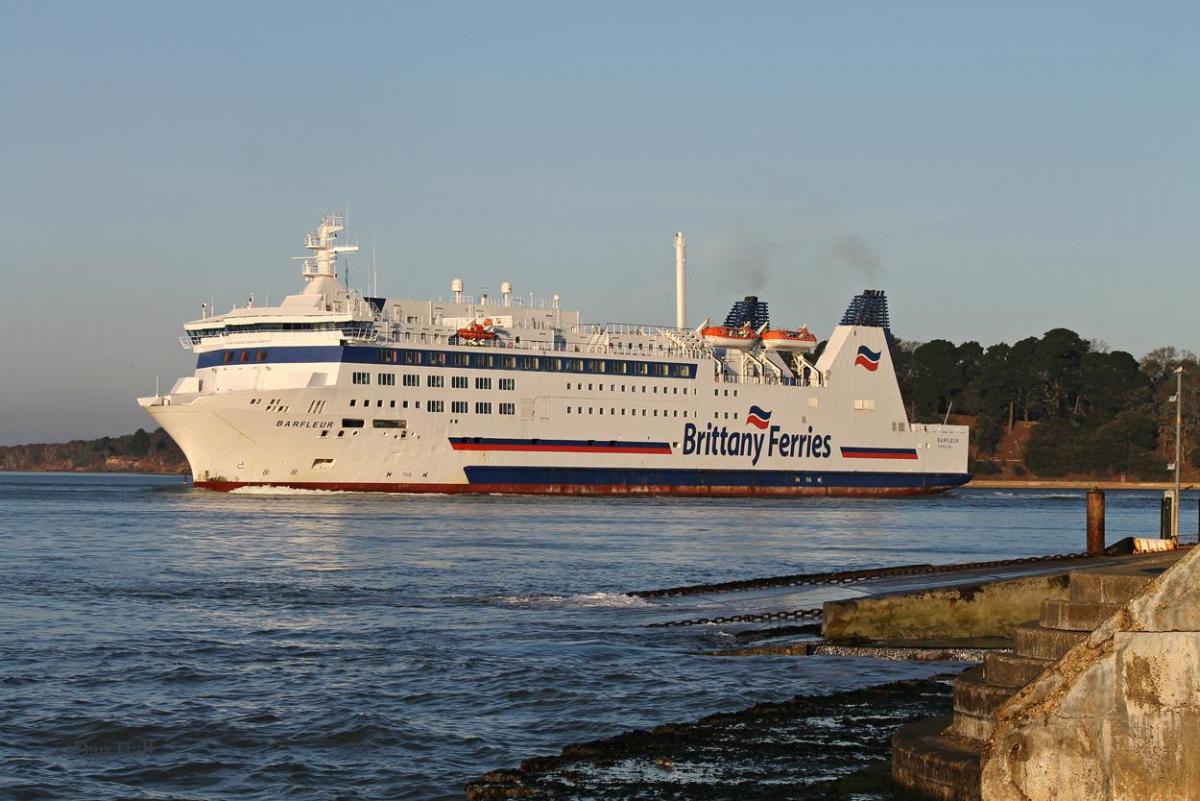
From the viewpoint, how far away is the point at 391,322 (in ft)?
182

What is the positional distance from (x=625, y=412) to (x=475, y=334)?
7.24m

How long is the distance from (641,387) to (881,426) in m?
13.9

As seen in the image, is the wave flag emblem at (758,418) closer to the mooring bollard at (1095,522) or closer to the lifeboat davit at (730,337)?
the lifeboat davit at (730,337)

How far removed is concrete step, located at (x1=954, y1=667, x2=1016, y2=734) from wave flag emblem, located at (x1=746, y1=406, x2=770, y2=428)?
5417 centimetres

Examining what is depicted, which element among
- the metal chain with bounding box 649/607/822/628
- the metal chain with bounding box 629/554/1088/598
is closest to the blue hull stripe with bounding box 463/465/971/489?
the metal chain with bounding box 629/554/1088/598

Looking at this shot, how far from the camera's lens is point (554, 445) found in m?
56.9

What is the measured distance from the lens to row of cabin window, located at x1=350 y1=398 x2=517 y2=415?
52766 millimetres


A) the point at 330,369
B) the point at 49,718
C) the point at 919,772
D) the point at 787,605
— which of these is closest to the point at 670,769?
the point at 919,772

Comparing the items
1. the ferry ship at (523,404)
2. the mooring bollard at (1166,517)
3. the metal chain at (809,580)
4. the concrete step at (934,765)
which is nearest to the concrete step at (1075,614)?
the concrete step at (934,765)

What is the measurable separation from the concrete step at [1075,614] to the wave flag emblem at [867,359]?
2342 inches

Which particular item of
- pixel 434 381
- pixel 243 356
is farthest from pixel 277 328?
pixel 434 381

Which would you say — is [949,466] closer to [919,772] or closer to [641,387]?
[641,387]

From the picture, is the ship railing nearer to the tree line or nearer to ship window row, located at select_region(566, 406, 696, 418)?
ship window row, located at select_region(566, 406, 696, 418)

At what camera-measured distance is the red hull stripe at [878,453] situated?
65.6 meters
